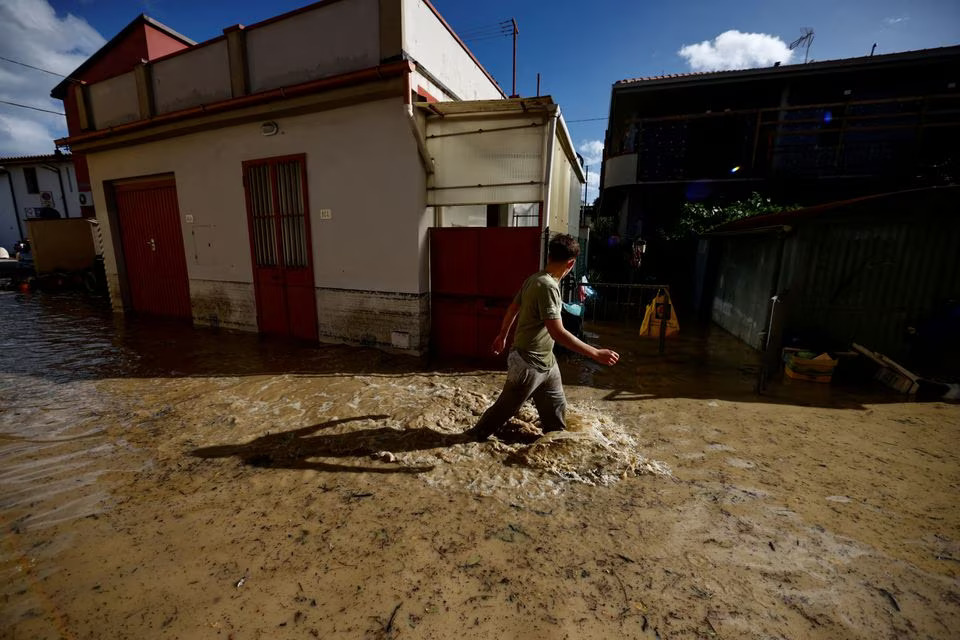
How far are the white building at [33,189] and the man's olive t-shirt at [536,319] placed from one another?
3682cm

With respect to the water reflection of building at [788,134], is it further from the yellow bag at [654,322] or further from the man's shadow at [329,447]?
the man's shadow at [329,447]

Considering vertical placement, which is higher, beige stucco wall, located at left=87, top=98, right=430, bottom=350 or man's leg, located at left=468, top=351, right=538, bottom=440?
beige stucco wall, located at left=87, top=98, right=430, bottom=350

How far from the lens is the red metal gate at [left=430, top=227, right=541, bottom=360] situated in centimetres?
626

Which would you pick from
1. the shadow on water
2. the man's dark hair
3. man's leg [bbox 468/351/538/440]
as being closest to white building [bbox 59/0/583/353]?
the shadow on water

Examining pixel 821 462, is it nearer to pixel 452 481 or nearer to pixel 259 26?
pixel 452 481

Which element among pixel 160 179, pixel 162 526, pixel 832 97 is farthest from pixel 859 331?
pixel 160 179

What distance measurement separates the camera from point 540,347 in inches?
143

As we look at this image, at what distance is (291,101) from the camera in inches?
267

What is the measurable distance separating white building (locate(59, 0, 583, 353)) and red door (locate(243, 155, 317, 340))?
0.11ft

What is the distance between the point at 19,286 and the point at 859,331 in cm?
2617

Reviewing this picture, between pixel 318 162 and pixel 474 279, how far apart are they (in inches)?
143

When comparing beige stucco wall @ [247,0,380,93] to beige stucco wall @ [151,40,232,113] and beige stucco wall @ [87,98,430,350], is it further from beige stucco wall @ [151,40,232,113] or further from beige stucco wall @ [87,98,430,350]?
beige stucco wall @ [151,40,232,113]

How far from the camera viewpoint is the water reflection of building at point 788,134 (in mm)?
11844

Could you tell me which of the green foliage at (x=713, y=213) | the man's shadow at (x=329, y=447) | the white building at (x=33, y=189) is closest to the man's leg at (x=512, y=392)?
the man's shadow at (x=329, y=447)
